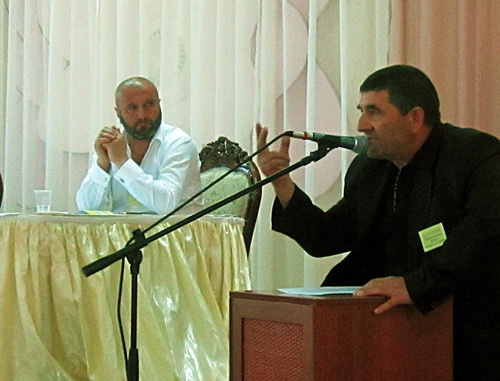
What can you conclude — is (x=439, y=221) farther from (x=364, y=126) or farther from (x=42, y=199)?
(x=42, y=199)

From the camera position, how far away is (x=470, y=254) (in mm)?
2098

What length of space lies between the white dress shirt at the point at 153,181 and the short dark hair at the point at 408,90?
1256 millimetres

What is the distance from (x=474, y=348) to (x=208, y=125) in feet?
7.91

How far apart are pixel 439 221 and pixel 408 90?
1.36 ft

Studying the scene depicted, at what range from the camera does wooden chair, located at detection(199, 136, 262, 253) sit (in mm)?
3512

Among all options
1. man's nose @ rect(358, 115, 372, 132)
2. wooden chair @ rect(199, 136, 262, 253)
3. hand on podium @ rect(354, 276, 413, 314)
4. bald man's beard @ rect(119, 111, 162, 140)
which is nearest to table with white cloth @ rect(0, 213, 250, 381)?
wooden chair @ rect(199, 136, 262, 253)

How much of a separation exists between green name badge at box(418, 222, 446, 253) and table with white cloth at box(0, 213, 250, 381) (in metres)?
1.06

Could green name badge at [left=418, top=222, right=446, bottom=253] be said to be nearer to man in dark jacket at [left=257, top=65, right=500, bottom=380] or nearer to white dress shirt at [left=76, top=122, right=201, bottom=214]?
man in dark jacket at [left=257, top=65, right=500, bottom=380]

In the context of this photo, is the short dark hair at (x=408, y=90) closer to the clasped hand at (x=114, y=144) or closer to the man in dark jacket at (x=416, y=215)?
the man in dark jacket at (x=416, y=215)

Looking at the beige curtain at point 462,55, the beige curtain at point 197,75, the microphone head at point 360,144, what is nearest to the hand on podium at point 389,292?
the microphone head at point 360,144

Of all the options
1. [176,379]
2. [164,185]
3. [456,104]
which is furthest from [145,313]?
[456,104]

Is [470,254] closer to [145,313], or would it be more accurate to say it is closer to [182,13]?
[145,313]

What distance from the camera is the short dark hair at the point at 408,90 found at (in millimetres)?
2447

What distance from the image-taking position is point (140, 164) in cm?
379
